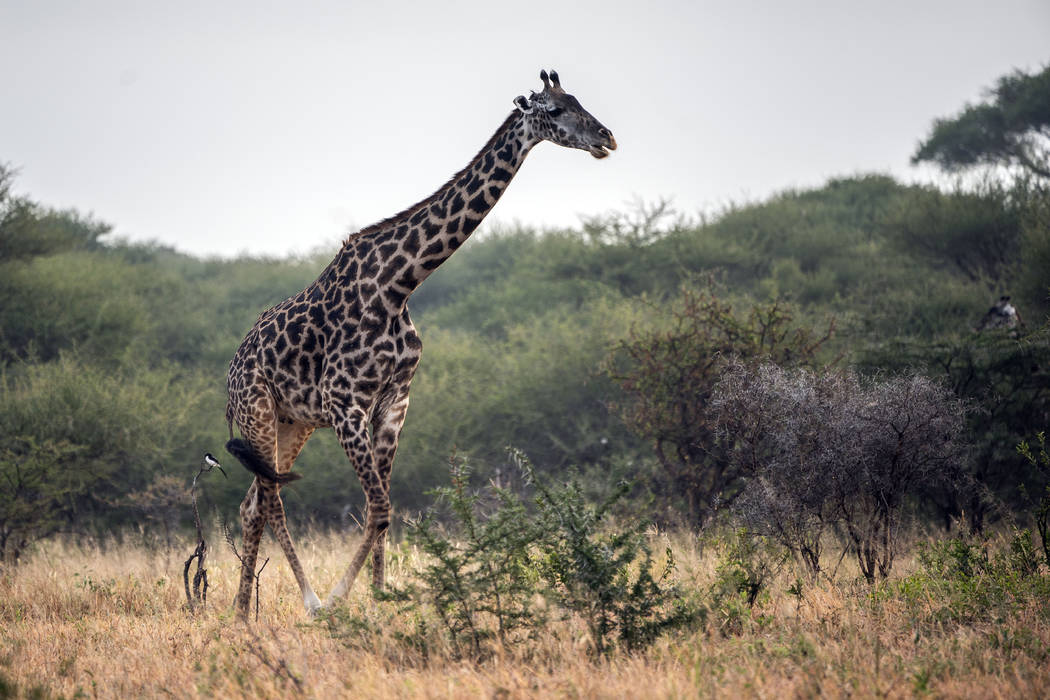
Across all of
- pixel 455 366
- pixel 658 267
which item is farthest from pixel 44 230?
pixel 658 267

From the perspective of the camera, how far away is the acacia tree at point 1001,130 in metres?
24.6

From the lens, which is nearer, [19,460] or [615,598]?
[615,598]

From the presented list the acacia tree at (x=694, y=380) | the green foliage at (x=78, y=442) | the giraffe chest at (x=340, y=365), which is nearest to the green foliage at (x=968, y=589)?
the giraffe chest at (x=340, y=365)

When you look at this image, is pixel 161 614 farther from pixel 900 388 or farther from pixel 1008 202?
pixel 1008 202

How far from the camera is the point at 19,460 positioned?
13406mm

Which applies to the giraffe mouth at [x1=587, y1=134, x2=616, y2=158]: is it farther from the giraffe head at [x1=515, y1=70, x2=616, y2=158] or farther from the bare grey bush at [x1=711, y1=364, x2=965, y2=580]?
the bare grey bush at [x1=711, y1=364, x2=965, y2=580]

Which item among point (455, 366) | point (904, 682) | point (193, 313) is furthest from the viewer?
point (193, 313)

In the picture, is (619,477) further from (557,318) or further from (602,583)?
(602,583)

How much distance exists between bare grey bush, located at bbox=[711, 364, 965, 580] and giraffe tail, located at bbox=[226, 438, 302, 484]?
10.8 ft

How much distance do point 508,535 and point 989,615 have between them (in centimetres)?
262

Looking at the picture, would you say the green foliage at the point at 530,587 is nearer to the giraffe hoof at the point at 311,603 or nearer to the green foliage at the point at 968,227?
the giraffe hoof at the point at 311,603

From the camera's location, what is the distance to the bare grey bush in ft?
22.2

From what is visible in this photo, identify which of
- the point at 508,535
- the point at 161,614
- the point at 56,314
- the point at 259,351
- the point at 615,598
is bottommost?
the point at 161,614

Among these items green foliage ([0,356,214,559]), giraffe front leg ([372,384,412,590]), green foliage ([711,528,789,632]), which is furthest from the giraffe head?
green foliage ([0,356,214,559])
